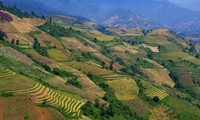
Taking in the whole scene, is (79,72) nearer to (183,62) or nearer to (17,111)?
(17,111)

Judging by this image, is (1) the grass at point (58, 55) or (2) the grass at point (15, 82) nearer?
(2) the grass at point (15, 82)

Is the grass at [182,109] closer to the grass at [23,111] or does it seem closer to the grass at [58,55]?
the grass at [58,55]

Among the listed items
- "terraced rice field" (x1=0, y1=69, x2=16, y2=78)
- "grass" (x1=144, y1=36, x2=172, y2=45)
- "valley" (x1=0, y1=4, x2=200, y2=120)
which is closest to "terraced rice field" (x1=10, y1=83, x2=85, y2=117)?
"valley" (x1=0, y1=4, x2=200, y2=120)

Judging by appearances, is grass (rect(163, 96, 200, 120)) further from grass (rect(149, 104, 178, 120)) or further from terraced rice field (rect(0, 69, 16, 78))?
terraced rice field (rect(0, 69, 16, 78))

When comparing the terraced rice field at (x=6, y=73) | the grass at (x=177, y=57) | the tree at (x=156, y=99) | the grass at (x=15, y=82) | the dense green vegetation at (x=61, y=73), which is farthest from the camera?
the grass at (x=177, y=57)

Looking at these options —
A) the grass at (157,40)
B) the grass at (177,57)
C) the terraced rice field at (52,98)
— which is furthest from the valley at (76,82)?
the grass at (157,40)

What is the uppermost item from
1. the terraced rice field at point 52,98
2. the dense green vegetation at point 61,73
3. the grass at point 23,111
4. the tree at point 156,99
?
the grass at point 23,111

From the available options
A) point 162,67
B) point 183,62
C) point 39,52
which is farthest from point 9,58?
point 183,62
